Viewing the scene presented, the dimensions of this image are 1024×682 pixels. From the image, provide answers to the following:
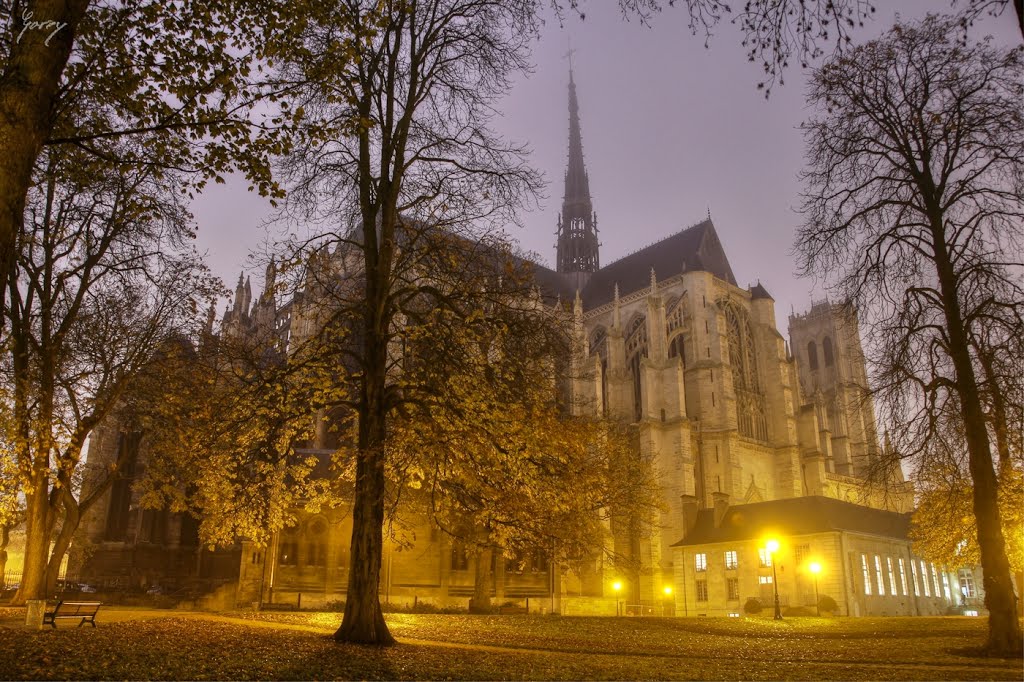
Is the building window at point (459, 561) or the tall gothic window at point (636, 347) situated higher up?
the tall gothic window at point (636, 347)

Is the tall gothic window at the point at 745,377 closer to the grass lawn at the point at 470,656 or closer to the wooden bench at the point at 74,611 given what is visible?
the grass lawn at the point at 470,656

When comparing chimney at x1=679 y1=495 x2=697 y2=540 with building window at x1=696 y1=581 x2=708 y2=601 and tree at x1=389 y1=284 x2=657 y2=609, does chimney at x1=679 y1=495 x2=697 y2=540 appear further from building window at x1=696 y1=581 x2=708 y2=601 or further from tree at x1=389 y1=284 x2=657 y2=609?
tree at x1=389 y1=284 x2=657 y2=609

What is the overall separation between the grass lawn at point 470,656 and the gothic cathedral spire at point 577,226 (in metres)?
64.5

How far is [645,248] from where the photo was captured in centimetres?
6681

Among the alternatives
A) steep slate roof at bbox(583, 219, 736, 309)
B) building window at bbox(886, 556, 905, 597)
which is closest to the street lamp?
building window at bbox(886, 556, 905, 597)

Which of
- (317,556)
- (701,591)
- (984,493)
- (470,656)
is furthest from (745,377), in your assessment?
(470,656)

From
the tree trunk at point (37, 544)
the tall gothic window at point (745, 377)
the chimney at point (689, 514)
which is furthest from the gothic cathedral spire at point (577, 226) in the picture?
the tree trunk at point (37, 544)

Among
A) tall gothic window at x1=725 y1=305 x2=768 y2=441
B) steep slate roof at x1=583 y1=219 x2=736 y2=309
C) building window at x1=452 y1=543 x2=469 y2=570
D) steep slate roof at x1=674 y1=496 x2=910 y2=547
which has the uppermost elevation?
steep slate roof at x1=583 y1=219 x2=736 y2=309

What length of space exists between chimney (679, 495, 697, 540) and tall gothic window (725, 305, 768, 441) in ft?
34.3

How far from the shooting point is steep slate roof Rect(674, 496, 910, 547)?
3638 centimetres

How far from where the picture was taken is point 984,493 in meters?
13.0

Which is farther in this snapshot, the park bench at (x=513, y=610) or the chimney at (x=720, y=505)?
the chimney at (x=720, y=505)

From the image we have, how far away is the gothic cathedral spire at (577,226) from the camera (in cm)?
8050

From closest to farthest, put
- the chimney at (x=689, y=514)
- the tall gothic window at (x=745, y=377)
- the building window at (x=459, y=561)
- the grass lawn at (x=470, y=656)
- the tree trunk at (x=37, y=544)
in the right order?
1. the grass lawn at (x=470, y=656)
2. the tree trunk at (x=37, y=544)
3. the building window at (x=459, y=561)
4. the chimney at (x=689, y=514)
5. the tall gothic window at (x=745, y=377)
